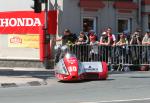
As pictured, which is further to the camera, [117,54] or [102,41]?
[102,41]

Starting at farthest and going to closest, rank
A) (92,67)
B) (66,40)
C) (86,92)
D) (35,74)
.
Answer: (66,40)
(35,74)
(92,67)
(86,92)

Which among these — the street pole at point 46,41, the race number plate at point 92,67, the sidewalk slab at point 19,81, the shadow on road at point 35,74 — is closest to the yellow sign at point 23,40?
the street pole at point 46,41

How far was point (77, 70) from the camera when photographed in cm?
1939

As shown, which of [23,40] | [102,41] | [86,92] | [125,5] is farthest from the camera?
[125,5]

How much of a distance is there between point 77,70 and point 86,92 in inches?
125

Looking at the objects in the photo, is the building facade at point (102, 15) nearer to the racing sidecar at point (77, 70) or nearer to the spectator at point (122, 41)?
the spectator at point (122, 41)

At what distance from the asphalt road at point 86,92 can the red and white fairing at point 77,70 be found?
0.91ft

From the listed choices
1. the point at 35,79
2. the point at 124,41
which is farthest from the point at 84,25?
the point at 35,79

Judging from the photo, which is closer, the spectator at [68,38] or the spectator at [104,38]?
the spectator at [104,38]

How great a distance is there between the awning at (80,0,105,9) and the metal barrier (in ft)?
8.45

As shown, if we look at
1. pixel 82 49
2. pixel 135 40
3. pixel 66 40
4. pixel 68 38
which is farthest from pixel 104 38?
pixel 66 40

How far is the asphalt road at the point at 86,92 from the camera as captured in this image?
14.2 m

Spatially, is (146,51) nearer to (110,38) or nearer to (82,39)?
(110,38)

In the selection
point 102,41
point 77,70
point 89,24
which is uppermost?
point 89,24
